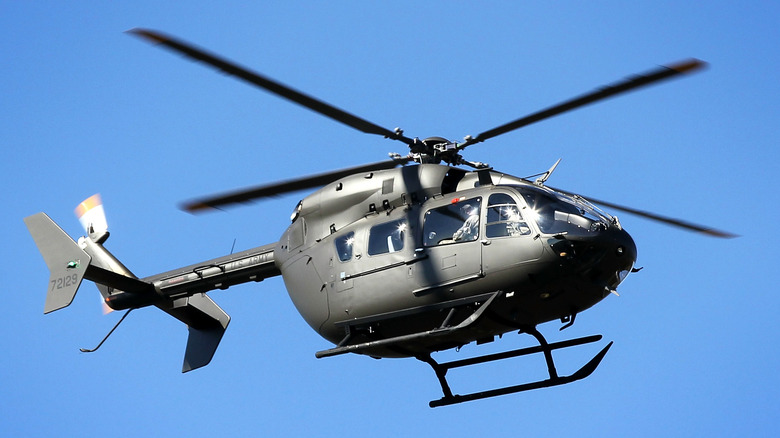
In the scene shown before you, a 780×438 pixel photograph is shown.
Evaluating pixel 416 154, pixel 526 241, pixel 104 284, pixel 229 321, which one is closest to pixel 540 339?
pixel 526 241

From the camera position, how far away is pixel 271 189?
14.9 m

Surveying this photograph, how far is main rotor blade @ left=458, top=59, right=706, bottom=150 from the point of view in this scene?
467 inches

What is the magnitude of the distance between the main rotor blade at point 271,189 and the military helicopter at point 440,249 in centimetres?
2

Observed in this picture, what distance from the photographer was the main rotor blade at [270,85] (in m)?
11.7

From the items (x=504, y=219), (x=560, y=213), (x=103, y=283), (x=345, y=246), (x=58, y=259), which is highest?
(x=560, y=213)

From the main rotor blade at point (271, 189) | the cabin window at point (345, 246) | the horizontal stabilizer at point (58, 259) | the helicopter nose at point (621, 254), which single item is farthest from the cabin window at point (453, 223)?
the horizontal stabilizer at point (58, 259)

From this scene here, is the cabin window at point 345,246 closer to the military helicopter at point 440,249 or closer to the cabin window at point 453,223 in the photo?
the military helicopter at point 440,249

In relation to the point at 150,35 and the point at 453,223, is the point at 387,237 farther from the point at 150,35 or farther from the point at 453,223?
the point at 150,35

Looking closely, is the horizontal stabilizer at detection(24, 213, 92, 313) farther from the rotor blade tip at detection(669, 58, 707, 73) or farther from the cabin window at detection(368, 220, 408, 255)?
the rotor blade tip at detection(669, 58, 707, 73)

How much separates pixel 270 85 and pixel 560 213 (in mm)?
4201

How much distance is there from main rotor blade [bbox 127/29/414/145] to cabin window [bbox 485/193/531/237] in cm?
178

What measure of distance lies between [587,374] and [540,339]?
32.3 inches

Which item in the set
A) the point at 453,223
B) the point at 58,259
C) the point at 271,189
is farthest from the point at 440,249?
the point at 58,259

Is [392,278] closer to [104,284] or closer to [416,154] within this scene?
[416,154]
